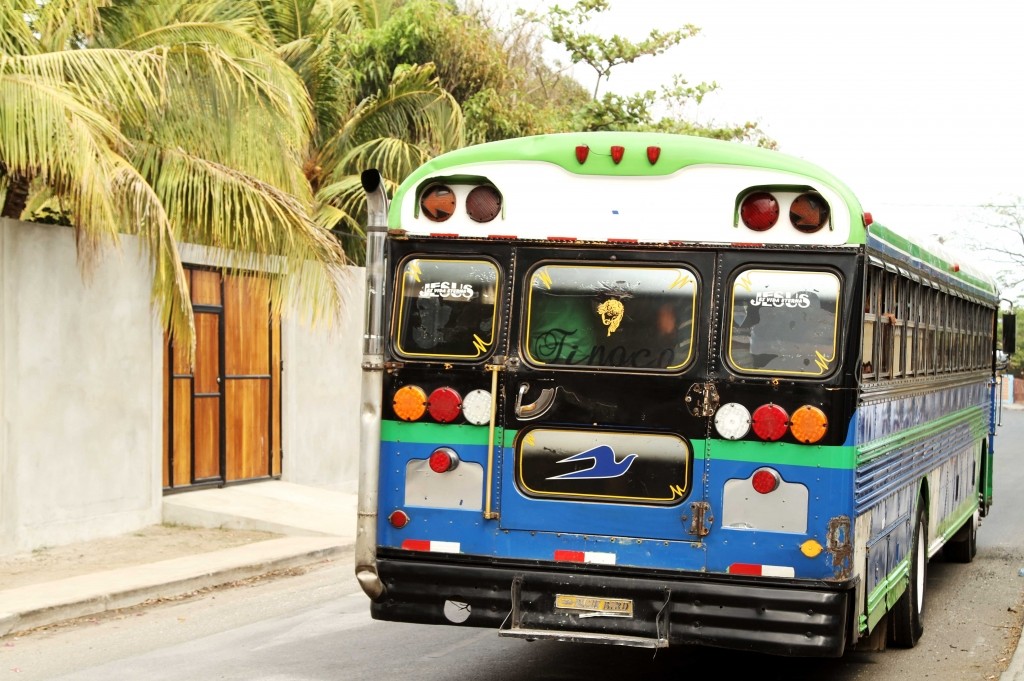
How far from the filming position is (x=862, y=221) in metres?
6.48

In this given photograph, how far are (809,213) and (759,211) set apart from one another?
0.80 feet

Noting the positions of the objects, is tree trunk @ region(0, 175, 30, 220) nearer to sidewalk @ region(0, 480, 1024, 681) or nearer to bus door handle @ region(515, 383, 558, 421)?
sidewalk @ region(0, 480, 1024, 681)

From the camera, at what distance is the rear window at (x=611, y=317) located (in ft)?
21.9

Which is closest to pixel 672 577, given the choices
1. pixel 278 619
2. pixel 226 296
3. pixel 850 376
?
pixel 850 376

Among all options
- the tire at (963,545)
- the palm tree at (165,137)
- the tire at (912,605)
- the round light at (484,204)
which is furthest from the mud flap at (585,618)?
the tire at (963,545)

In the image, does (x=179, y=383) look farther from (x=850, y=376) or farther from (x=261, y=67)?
(x=850, y=376)

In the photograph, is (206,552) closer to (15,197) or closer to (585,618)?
(15,197)

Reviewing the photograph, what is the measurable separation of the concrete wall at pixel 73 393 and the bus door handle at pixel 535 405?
6.59m

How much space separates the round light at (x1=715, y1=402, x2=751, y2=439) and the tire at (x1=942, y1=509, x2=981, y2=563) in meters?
6.97

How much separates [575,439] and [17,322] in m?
6.90

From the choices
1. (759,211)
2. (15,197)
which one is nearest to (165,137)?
(15,197)

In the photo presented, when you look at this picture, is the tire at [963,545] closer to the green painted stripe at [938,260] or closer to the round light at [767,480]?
the green painted stripe at [938,260]

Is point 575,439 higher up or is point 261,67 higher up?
point 261,67

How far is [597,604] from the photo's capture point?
6.61 metres
